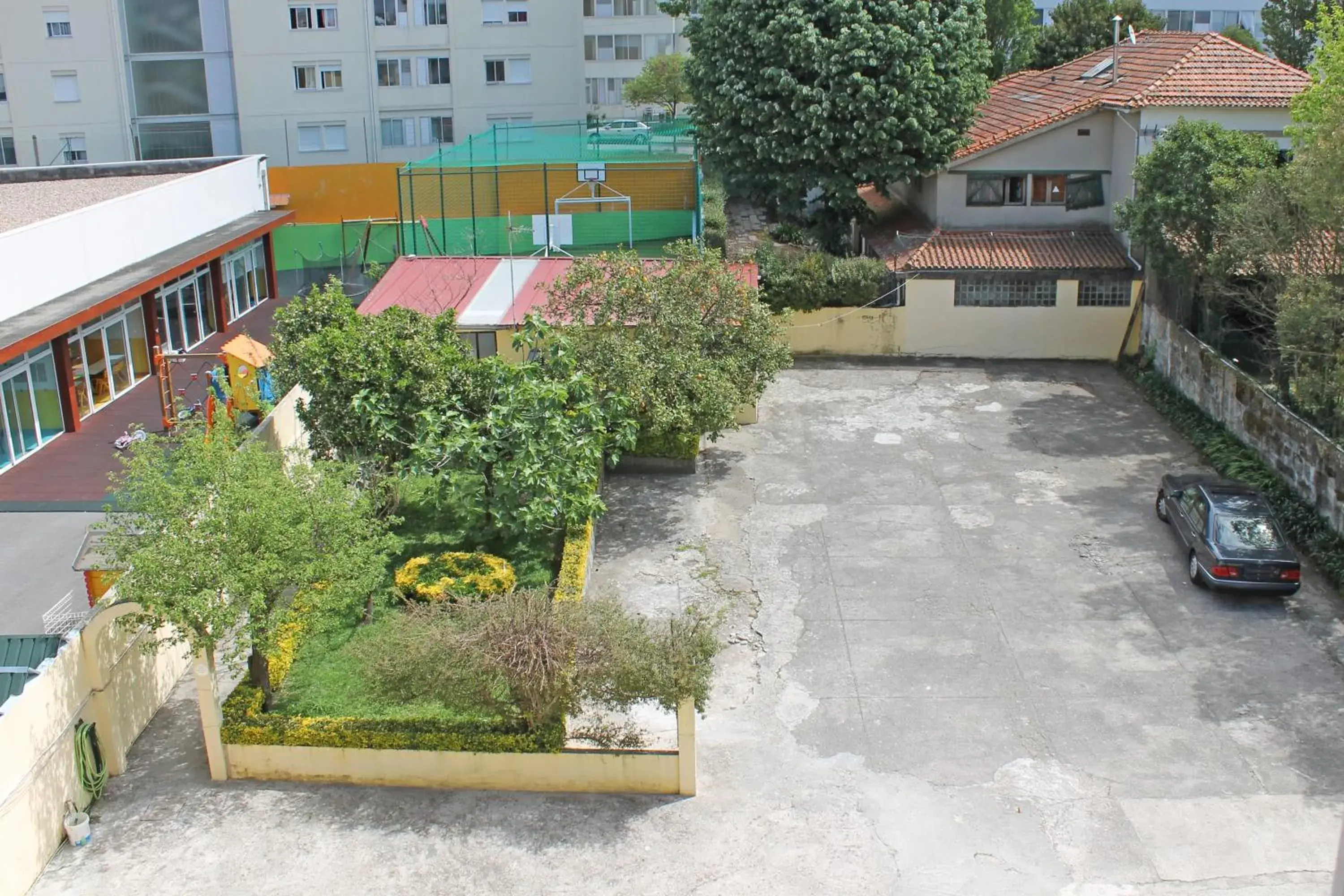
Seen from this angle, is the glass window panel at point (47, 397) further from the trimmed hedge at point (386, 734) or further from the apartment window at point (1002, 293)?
the apartment window at point (1002, 293)

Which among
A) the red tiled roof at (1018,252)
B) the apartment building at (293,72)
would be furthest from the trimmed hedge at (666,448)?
the apartment building at (293,72)

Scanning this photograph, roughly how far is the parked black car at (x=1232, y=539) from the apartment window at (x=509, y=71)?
36.6 meters

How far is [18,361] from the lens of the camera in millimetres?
26375

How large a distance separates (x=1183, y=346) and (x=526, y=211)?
69.9 ft

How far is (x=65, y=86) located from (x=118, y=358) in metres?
27.1

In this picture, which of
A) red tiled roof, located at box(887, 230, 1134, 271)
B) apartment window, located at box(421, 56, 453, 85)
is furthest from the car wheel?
apartment window, located at box(421, 56, 453, 85)

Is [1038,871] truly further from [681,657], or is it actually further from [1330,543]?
[1330,543]

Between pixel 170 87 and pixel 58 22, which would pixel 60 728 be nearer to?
pixel 170 87

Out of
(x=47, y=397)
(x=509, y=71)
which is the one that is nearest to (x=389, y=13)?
(x=509, y=71)

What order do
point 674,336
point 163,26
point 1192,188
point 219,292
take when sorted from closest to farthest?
point 674,336
point 1192,188
point 219,292
point 163,26

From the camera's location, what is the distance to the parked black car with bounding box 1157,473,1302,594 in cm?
2125

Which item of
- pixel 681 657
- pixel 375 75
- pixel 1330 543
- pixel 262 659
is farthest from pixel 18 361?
pixel 375 75

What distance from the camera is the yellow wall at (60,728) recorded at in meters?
14.7

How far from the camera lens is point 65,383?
27688 mm
